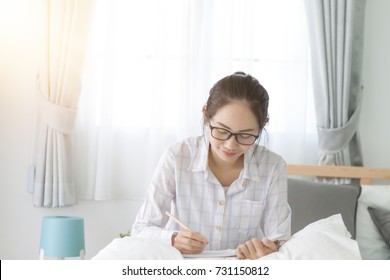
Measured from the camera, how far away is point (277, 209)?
175cm

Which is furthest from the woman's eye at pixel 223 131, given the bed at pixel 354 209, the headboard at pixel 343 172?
the headboard at pixel 343 172

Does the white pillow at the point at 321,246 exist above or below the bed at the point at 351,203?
above

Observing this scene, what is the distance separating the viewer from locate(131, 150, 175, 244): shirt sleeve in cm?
168

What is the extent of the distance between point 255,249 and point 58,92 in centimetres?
192

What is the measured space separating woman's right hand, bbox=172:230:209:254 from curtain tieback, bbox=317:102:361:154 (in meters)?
1.63

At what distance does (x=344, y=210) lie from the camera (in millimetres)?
2613

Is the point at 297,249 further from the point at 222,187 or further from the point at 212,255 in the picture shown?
the point at 222,187

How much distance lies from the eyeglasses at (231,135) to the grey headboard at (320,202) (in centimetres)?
102

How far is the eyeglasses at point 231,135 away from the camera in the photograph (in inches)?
64.2

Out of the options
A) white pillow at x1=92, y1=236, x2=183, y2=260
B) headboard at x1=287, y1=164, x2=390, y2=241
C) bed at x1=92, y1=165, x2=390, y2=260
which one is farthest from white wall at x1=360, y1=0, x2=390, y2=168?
white pillow at x1=92, y1=236, x2=183, y2=260

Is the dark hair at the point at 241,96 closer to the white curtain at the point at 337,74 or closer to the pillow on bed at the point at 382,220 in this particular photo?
the pillow on bed at the point at 382,220

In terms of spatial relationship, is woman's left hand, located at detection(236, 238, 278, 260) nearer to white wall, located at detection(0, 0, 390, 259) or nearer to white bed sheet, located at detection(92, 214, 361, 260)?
white bed sheet, located at detection(92, 214, 361, 260)

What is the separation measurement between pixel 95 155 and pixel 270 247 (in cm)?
181
